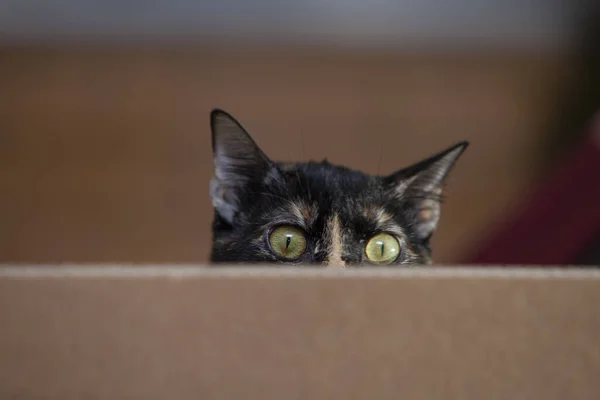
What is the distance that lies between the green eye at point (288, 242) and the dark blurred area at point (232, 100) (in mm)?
1222

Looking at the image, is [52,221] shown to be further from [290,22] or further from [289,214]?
[289,214]

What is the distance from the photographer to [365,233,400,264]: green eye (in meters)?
0.83

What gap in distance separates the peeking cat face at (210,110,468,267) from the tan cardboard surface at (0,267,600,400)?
330 mm

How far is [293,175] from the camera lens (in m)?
0.91

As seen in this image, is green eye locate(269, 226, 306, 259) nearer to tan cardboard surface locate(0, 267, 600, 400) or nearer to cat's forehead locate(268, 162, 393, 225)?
cat's forehead locate(268, 162, 393, 225)

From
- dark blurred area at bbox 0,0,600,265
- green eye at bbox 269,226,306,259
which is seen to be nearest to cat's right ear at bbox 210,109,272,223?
green eye at bbox 269,226,306,259

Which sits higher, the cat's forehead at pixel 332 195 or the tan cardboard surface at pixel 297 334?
the cat's forehead at pixel 332 195

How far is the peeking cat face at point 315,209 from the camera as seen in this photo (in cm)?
81

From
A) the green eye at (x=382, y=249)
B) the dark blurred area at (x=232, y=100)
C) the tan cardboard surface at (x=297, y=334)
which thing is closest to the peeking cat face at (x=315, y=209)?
the green eye at (x=382, y=249)

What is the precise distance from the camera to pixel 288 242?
0.82 meters

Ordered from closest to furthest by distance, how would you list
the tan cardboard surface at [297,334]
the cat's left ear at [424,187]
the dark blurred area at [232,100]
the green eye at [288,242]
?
the tan cardboard surface at [297,334] < the green eye at [288,242] < the cat's left ear at [424,187] < the dark blurred area at [232,100]

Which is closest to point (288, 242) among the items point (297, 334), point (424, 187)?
point (424, 187)

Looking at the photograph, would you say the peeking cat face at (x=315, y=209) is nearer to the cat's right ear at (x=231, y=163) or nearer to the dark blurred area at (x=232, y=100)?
the cat's right ear at (x=231, y=163)

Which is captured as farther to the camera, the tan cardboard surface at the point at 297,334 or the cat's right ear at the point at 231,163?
the cat's right ear at the point at 231,163
